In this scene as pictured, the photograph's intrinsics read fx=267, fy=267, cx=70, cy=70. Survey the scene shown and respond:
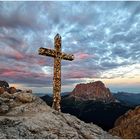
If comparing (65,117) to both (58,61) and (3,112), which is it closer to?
(3,112)

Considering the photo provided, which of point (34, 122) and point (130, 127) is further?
point (130, 127)

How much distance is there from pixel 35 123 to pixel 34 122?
0.12m

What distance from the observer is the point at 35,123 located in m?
16.6

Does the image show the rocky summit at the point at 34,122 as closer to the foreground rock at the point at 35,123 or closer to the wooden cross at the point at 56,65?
the foreground rock at the point at 35,123

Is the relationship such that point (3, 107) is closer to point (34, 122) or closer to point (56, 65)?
point (34, 122)

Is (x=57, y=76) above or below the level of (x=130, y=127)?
above

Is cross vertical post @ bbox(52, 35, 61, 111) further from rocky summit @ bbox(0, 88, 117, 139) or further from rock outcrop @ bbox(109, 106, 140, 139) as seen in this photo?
rock outcrop @ bbox(109, 106, 140, 139)

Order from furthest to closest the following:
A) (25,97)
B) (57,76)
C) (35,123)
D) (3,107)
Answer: (57,76)
(25,97)
(3,107)
(35,123)

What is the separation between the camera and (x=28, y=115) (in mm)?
18016

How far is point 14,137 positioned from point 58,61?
1020cm

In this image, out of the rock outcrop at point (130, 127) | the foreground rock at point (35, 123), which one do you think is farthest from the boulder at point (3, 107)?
the rock outcrop at point (130, 127)

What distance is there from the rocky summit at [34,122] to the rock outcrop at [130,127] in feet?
57.8

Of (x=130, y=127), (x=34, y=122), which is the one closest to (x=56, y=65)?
(x=34, y=122)

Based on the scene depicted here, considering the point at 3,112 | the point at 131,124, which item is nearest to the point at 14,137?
the point at 3,112
